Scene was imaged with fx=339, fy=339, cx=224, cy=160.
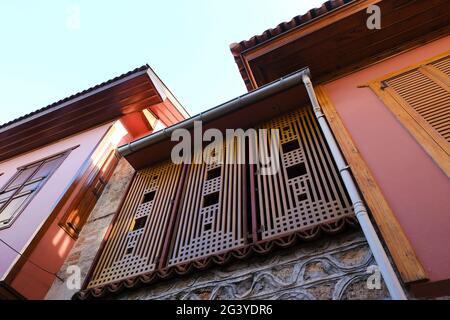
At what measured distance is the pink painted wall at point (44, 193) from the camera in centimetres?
518

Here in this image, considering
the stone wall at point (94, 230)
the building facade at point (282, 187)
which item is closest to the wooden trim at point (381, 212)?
the building facade at point (282, 187)

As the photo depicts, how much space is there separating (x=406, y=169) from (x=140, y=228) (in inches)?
155

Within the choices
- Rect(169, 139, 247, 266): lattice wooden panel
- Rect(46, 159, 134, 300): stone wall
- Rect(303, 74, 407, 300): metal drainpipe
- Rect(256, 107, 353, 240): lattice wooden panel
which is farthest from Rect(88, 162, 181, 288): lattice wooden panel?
Rect(303, 74, 407, 300): metal drainpipe

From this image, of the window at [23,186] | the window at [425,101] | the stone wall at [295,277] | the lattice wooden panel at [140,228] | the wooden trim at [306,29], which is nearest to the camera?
the stone wall at [295,277]

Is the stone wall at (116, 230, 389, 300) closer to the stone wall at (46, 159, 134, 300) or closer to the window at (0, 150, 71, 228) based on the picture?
the stone wall at (46, 159, 134, 300)

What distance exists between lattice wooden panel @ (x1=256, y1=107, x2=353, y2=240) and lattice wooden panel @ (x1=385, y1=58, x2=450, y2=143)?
1289 mm

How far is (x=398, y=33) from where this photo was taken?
20.5ft

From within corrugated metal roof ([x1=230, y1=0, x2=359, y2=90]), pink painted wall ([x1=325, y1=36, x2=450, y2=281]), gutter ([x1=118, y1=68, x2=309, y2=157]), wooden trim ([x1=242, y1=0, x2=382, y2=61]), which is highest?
corrugated metal roof ([x1=230, y1=0, x2=359, y2=90])

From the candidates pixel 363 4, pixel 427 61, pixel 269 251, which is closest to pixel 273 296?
pixel 269 251

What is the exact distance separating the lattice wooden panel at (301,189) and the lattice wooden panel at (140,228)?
1677mm

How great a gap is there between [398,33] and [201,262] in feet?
17.8

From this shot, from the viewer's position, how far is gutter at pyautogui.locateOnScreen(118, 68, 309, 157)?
6.00 metres

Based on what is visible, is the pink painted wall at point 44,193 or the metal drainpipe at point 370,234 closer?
the metal drainpipe at point 370,234

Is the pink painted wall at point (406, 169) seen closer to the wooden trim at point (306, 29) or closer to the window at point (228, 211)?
the window at point (228, 211)
